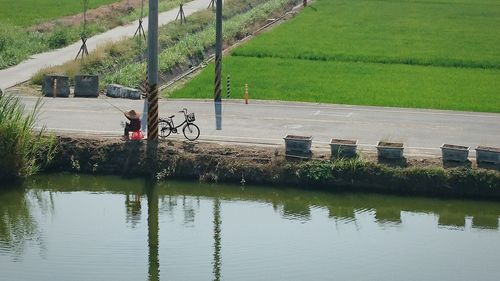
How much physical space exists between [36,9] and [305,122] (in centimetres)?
3596

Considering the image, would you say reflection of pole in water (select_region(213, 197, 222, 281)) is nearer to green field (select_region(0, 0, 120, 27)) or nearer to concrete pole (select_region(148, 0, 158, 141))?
concrete pole (select_region(148, 0, 158, 141))

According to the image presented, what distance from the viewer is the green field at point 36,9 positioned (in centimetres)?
6512

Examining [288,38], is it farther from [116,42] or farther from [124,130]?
[124,130]

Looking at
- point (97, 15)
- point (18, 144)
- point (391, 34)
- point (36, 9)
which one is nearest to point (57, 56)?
point (97, 15)

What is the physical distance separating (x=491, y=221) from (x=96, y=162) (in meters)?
12.9

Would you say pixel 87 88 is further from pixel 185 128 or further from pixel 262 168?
pixel 262 168

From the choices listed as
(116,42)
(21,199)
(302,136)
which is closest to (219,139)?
(302,136)

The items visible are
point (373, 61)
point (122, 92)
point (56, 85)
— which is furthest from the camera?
point (373, 61)

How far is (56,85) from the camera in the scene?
141ft

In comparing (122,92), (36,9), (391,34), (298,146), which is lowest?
(298,146)

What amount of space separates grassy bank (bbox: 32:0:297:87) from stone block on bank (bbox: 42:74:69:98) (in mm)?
2307

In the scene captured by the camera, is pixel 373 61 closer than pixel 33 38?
Yes

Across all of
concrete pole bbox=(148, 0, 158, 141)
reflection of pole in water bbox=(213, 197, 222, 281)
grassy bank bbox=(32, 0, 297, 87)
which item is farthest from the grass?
reflection of pole in water bbox=(213, 197, 222, 281)

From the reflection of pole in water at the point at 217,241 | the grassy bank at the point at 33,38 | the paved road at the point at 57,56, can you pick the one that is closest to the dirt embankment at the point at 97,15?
the grassy bank at the point at 33,38
